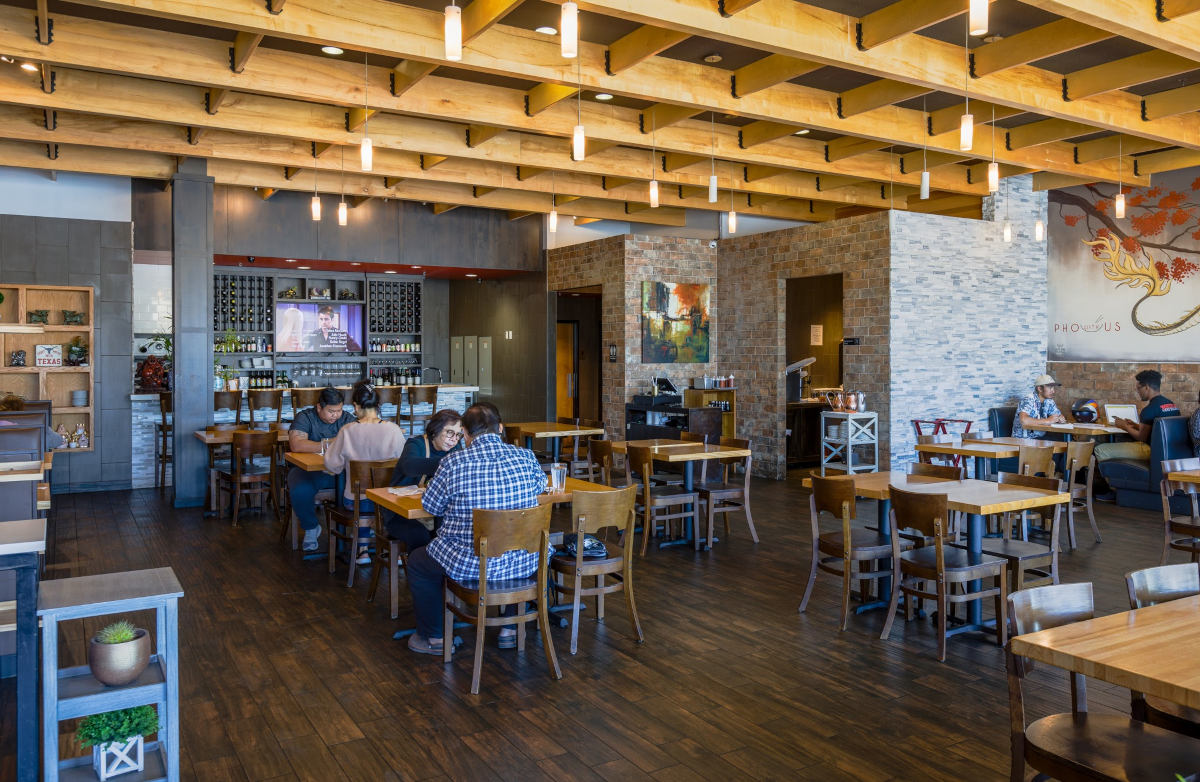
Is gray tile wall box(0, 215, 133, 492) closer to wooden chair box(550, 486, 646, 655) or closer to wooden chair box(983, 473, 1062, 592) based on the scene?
wooden chair box(550, 486, 646, 655)

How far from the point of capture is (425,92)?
7051mm

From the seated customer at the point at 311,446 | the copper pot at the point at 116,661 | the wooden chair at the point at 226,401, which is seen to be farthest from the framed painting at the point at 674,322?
the copper pot at the point at 116,661

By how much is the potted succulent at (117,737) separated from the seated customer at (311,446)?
4039 mm

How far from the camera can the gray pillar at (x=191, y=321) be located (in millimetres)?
8969

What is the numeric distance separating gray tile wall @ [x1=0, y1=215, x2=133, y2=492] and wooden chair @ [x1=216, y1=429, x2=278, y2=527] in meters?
2.41

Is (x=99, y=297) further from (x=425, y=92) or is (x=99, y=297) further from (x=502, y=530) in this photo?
(x=502, y=530)

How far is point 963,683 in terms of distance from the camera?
4117mm

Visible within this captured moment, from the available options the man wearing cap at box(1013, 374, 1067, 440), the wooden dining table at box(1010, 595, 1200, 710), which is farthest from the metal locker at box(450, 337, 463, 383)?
the wooden dining table at box(1010, 595, 1200, 710)

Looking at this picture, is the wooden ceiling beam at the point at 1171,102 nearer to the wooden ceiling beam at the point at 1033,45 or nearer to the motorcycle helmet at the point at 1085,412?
the wooden ceiling beam at the point at 1033,45

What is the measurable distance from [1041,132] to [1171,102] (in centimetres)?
118

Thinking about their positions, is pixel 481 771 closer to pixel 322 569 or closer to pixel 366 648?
pixel 366 648

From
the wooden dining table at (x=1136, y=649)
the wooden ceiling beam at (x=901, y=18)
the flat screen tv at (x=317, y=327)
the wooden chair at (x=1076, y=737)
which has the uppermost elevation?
the wooden ceiling beam at (x=901, y=18)

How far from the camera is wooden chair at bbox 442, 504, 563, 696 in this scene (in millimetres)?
4004

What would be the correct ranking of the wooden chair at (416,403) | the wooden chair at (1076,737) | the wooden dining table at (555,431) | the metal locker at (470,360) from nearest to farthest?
1. the wooden chair at (1076,737)
2. the wooden dining table at (555,431)
3. the wooden chair at (416,403)
4. the metal locker at (470,360)
